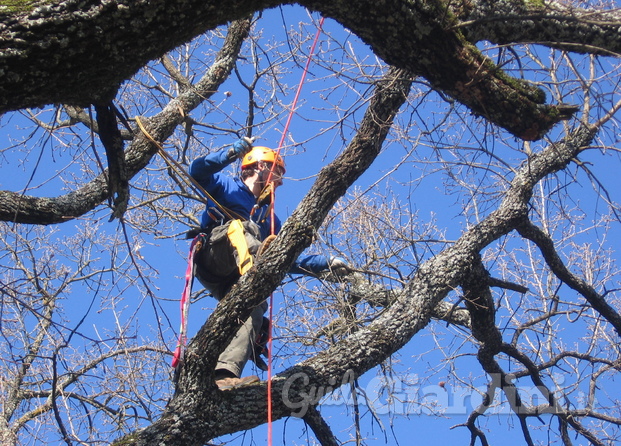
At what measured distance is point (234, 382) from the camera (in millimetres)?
4039

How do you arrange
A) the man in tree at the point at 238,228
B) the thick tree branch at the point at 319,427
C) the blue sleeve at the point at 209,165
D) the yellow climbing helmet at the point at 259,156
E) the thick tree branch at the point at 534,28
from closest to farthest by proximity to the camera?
the thick tree branch at the point at 534,28, the thick tree branch at the point at 319,427, the man in tree at the point at 238,228, the blue sleeve at the point at 209,165, the yellow climbing helmet at the point at 259,156

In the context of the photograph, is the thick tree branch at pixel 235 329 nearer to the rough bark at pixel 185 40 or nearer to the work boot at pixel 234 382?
the work boot at pixel 234 382

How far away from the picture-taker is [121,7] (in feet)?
7.26

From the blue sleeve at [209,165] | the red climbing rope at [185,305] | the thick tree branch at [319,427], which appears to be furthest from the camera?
the blue sleeve at [209,165]

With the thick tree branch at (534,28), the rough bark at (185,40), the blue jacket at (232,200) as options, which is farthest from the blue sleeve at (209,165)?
the thick tree branch at (534,28)

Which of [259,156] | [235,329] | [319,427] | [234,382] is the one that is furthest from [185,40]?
[259,156]

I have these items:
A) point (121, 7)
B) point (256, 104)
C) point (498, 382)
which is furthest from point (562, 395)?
point (121, 7)

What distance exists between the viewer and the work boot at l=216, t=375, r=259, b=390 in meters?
3.98

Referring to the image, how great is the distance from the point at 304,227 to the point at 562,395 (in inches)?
99.1

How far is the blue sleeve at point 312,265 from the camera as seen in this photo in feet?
16.9

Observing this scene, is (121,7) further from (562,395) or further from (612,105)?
(562,395)

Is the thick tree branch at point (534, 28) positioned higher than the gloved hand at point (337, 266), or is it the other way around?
the gloved hand at point (337, 266)

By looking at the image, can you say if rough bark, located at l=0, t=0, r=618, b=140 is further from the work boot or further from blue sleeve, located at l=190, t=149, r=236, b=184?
blue sleeve, located at l=190, t=149, r=236, b=184

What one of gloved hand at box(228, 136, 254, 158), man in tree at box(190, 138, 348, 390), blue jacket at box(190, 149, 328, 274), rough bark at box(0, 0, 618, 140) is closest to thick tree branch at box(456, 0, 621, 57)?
rough bark at box(0, 0, 618, 140)
